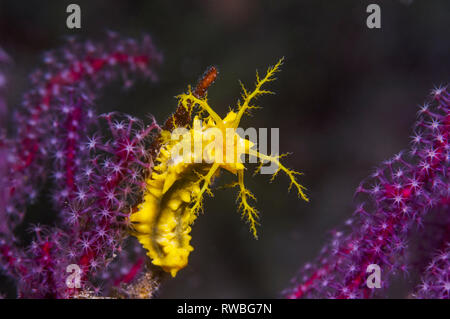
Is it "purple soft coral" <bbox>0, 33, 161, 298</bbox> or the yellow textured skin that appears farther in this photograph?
"purple soft coral" <bbox>0, 33, 161, 298</bbox>

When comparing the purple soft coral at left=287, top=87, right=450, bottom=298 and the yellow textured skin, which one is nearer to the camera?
the yellow textured skin

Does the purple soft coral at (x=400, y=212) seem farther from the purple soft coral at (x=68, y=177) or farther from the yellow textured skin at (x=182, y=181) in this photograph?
the purple soft coral at (x=68, y=177)

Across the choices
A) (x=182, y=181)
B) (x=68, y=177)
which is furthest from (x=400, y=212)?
(x=68, y=177)

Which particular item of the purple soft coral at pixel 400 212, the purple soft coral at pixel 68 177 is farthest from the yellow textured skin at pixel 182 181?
the purple soft coral at pixel 400 212

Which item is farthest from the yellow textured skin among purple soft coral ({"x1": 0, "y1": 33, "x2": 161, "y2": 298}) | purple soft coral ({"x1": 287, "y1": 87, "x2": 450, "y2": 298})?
purple soft coral ({"x1": 287, "y1": 87, "x2": 450, "y2": 298})

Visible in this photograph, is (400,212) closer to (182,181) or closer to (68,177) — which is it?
(182,181)

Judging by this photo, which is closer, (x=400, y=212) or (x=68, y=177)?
(x=400, y=212)

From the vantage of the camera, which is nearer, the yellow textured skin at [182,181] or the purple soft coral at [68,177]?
the yellow textured skin at [182,181]

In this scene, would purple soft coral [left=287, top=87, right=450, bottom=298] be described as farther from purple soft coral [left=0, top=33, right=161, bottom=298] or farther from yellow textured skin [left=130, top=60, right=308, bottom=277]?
A: purple soft coral [left=0, top=33, right=161, bottom=298]
